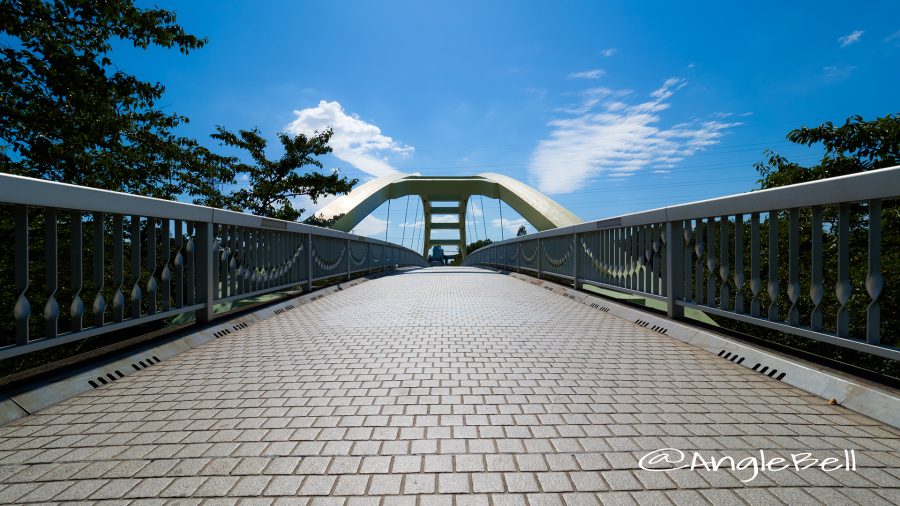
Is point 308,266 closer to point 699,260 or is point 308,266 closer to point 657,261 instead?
point 657,261

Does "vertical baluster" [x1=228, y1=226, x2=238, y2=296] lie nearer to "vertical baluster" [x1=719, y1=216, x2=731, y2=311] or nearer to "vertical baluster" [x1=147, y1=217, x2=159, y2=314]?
"vertical baluster" [x1=147, y1=217, x2=159, y2=314]

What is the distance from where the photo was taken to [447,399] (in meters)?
2.61

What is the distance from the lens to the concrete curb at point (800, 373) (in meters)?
2.34

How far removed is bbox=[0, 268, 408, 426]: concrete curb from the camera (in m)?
2.45

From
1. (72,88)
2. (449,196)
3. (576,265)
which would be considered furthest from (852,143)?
(449,196)

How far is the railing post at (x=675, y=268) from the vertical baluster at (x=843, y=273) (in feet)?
6.15

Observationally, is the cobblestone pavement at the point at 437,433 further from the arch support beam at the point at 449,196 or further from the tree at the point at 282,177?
the arch support beam at the point at 449,196

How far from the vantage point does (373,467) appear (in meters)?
1.84

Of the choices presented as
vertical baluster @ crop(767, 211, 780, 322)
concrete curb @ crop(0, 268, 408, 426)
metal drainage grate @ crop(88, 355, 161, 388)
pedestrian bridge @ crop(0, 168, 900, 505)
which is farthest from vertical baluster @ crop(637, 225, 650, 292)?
metal drainage grate @ crop(88, 355, 161, 388)

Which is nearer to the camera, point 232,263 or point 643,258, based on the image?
point 232,263

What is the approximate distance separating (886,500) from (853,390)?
1.12 meters

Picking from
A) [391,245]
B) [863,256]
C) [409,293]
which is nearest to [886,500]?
[409,293]

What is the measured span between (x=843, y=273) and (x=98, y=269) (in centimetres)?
536

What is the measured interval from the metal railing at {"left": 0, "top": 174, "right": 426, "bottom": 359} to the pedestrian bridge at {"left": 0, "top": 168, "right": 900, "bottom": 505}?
2 centimetres
